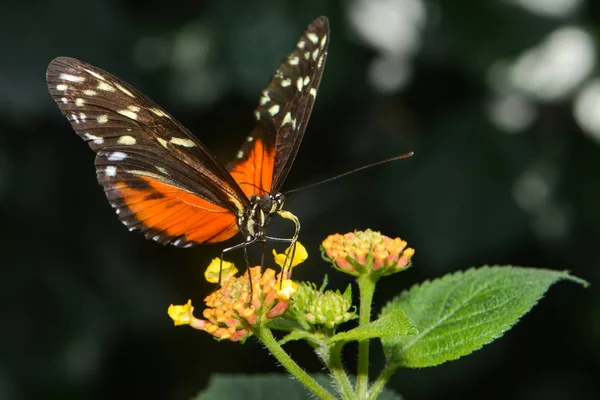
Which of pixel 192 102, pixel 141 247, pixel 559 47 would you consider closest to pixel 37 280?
pixel 141 247

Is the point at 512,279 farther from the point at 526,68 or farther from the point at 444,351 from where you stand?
the point at 526,68

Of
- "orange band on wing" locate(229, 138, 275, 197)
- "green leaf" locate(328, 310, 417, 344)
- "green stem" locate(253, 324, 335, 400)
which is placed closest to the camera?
"green leaf" locate(328, 310, 417, 344)

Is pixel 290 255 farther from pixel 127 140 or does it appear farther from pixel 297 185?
pixel 297 185

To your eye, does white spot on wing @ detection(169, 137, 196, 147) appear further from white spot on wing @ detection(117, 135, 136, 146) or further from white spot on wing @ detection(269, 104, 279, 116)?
white spot on wing @ detection(269, 104, 279, 116)

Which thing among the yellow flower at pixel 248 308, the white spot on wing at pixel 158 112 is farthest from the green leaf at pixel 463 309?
the white spot on wing at pixel 158 112

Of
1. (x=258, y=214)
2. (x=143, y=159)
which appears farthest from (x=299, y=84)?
(x=143, y=159)

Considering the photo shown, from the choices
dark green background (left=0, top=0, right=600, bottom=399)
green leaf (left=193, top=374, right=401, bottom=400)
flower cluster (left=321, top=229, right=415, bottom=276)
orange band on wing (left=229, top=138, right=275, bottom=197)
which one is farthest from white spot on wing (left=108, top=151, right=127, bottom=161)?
dark green background (left=0, top=0, right=600, bottom=399)

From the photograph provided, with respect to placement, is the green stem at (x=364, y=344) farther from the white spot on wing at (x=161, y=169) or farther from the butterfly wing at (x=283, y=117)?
the white spot on wing at (x=161, y=169)
